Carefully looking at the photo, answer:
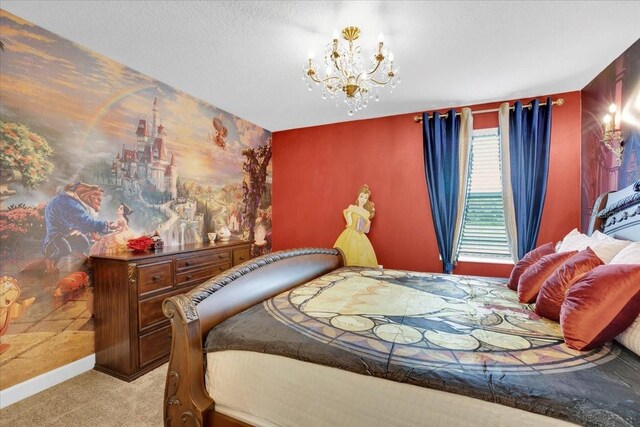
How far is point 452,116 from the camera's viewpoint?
137 inches

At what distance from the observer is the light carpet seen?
5.80 feet

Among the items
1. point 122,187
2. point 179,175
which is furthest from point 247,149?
point 122,187

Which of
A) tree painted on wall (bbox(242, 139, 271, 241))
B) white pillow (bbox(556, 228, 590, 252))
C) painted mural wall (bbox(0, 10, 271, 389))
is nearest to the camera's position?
white pillow (bbox(556, 228, 590, 252))

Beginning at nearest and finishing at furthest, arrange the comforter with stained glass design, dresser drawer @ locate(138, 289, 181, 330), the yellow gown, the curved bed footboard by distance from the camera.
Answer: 1. the comforter with stained glass design
2. the curved bed footboard
3. dresser drawer @ locate(138, 289, 181, 330)
4. the yellow gown

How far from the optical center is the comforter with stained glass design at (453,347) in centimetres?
87

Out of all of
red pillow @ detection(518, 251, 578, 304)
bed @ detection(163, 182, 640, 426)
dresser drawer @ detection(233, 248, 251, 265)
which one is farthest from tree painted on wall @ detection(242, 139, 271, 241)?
red pillow @ detection(518, 251, 578, 304)

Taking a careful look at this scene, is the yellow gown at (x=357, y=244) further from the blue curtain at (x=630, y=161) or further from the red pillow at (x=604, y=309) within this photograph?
the red pillow at (x=604, y=309)

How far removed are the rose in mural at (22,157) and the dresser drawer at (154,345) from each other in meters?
1.43

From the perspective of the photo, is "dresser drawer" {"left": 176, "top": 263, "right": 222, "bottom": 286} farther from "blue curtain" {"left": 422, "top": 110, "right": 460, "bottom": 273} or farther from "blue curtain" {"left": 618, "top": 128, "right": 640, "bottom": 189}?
"blue curtain" {"left": 618, "top": 128, "right": 640, "bottom": 189}

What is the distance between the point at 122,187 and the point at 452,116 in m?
3.71

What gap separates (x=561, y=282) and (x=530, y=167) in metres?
2.27

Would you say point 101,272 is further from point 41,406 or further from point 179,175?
point 179,175

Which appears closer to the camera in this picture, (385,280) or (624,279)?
(624,279)

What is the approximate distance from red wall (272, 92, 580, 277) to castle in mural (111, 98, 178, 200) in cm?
189
